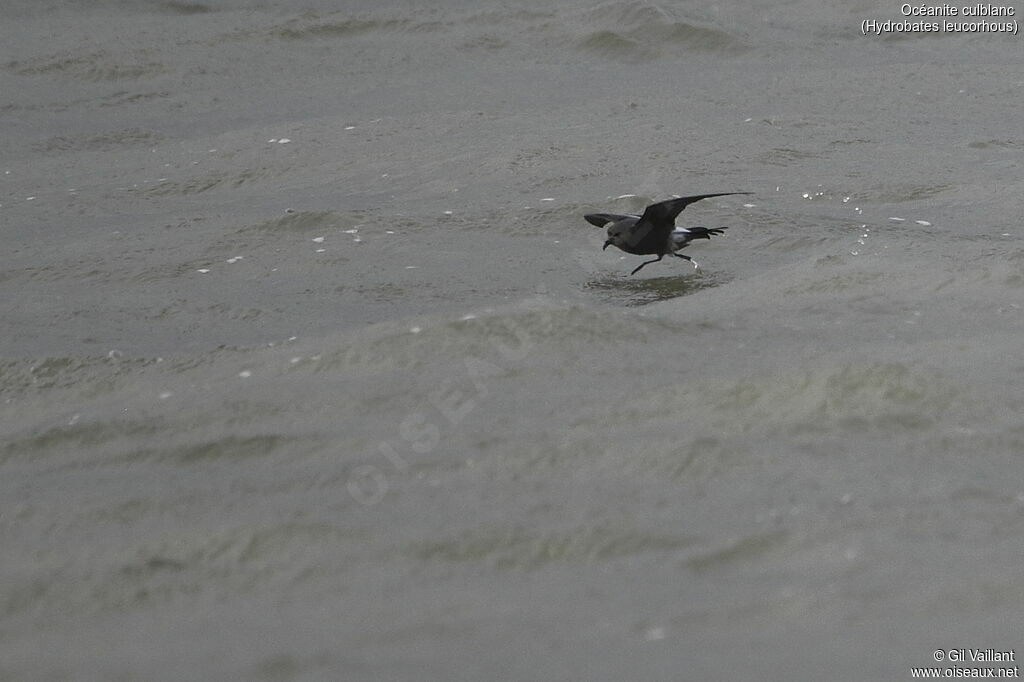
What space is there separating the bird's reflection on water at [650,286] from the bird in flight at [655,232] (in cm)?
14

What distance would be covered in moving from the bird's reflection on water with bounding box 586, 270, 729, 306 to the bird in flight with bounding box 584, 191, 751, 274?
0.14 metres

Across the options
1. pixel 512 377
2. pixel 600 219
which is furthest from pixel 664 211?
pixel 512 377

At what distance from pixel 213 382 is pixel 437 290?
170cm

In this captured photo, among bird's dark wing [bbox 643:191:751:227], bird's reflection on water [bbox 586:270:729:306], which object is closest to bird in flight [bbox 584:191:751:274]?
bird's dark wing [bbox 643:191:751:227]

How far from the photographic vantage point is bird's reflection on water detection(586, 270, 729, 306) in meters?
7.47

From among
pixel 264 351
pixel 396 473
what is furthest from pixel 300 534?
pixel 264 351

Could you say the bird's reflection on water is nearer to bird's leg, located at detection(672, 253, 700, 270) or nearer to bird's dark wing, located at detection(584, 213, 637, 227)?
bird's leg, located at detection(672, 253, 700, 270)

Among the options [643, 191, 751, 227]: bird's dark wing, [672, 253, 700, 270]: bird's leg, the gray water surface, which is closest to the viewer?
the gray water surface

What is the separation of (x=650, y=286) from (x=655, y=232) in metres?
0.31

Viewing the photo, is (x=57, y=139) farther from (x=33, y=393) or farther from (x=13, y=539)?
(x=13, y=539)

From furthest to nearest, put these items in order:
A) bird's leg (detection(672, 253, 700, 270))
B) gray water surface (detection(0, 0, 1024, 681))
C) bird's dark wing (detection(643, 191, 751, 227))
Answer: bird's leg (detection(672, 253, 700, 270)) → bird's dark wing (detection(643, 191, 751, 227)) → gray water surface (detection(0, 0, 1024, 681))

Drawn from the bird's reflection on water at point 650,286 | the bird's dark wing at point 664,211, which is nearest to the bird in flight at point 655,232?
the bird's dark wing at point 664,211

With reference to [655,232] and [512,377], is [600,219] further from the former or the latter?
[512,377]

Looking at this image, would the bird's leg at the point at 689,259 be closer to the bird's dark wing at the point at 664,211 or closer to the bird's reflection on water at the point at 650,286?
the bird's reflection on water at the point at 650,286
